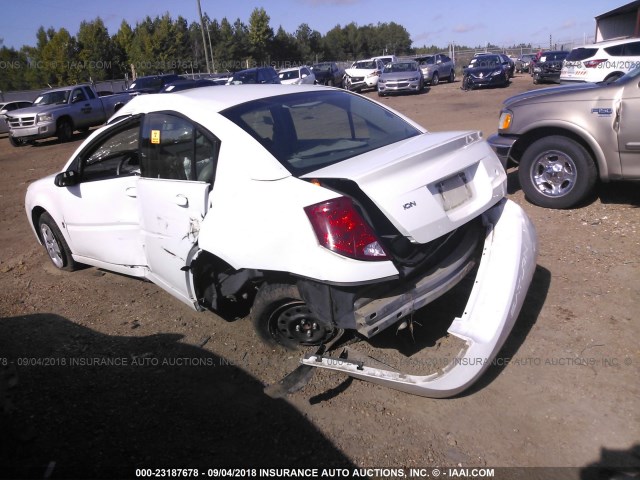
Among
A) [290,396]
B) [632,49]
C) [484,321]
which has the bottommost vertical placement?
[290,396]

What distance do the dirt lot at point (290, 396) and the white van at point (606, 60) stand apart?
14.6 metres

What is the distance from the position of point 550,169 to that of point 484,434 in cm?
405

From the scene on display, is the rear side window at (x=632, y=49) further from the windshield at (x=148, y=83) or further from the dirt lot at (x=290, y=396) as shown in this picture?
the windshield at (x=148, y=83)

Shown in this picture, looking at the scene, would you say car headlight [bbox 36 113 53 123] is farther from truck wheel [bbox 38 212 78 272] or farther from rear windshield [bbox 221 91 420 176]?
rear windshield [bbox 221 91 420 176]

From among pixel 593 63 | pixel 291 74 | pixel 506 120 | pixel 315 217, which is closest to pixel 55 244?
pixel 315 217

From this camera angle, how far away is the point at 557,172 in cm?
587

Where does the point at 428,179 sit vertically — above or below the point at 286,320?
Answer: above

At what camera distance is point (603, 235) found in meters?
5.17

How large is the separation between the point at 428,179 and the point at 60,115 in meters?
17.6

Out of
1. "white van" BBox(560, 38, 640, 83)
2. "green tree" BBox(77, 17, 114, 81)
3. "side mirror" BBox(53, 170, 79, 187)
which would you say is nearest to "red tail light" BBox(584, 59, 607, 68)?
"white van" BBox(560, 38, 640, 83)

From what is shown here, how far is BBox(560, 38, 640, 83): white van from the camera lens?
16578mm

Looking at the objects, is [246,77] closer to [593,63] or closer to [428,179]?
[593,63]

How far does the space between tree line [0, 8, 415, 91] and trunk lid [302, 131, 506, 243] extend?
35.8m

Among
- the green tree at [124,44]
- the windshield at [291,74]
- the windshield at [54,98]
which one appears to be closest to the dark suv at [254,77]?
the windshield at [291,74]
